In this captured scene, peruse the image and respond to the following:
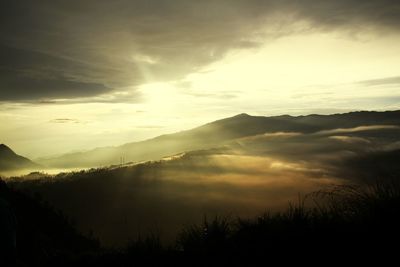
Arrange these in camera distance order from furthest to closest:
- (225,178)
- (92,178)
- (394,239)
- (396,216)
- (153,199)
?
1. (225,178)
2. (92,178)
3. (153,199)
4. (396,216)
5. (394,239)

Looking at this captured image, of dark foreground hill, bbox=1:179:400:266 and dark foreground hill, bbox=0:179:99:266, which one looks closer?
dark foreground hill, bbox=1:179:400:266

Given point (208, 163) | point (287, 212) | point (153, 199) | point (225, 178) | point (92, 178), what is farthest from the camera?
point (208, 163)

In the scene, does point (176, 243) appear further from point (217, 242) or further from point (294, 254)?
point (294, 254)

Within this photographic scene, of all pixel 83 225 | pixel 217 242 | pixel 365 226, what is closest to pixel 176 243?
pixel 217 242

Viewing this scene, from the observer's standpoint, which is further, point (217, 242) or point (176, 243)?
point (176, 243)

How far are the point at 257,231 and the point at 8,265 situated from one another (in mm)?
4391

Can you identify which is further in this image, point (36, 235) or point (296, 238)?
point (36, 235)

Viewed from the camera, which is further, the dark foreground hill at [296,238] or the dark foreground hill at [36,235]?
the dark foreground hill at [36,235]

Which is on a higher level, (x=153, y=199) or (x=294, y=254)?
(x=294, y=254)

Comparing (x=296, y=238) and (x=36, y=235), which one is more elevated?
(x=296, y=238)

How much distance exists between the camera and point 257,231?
28.9 feet

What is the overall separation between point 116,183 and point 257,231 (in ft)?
397

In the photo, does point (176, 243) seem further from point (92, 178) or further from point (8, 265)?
point (92, 178)

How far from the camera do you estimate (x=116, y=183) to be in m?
127
